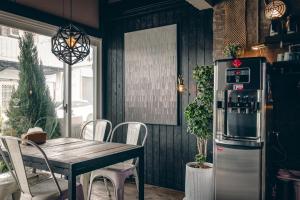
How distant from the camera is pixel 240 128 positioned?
2701 mm

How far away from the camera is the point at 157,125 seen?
3.93m

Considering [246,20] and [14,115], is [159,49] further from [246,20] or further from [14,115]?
[14,115]

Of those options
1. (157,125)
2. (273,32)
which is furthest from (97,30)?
(273,32)

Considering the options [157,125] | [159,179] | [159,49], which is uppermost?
[159,49]

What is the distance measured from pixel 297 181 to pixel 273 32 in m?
1.53

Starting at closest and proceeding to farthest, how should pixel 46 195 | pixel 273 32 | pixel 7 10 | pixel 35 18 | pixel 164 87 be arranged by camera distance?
pixel 46 195
pixel 273 32
pixel 7 10
pixel 35 18
pixel 164 87

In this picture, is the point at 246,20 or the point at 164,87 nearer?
the point at 246,20

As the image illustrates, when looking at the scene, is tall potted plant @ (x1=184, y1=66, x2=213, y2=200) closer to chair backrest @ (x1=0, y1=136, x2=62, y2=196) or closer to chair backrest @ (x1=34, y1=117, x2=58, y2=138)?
chair backrest @ (x1=0, y1=136, x2=62, y2=196)

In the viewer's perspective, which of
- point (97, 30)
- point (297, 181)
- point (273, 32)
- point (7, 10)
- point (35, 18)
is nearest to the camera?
point (297, 181)

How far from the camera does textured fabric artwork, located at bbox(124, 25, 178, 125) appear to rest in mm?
3760

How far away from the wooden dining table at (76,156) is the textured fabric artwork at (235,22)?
1.73 metres

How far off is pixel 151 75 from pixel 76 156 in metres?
2.00

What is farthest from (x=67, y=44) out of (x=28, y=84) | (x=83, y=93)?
(x=83, y=93)

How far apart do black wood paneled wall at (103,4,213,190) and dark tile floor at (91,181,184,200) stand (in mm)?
127
